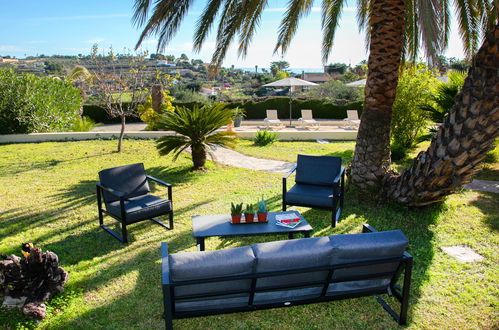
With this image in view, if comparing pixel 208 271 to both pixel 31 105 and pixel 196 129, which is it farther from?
pixel 31 105

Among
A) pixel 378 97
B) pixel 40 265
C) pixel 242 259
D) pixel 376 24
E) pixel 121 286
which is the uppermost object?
pixel 376 24

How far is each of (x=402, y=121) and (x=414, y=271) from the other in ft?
25.3

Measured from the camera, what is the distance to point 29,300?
397cm

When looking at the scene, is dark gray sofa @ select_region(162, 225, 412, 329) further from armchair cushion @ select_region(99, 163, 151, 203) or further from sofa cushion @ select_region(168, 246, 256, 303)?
armchair cushion @ select_region(99, 163, 151, 203)

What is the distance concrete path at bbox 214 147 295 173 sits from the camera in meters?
10.1

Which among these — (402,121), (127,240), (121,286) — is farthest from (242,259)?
(402,121)

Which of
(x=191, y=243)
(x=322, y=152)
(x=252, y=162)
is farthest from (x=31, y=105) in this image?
(x=191, y=243)

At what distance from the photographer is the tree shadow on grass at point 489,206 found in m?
6.43

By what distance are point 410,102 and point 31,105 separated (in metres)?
13.0

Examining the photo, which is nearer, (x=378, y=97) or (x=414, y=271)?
(x=414, y=271)

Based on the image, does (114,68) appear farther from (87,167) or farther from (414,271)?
(414,271)

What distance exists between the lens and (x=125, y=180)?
20.5 feet

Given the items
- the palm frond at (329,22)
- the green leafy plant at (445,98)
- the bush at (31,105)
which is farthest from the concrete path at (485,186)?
the bush at (31,105)

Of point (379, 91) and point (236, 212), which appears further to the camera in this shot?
point (379, 91)
